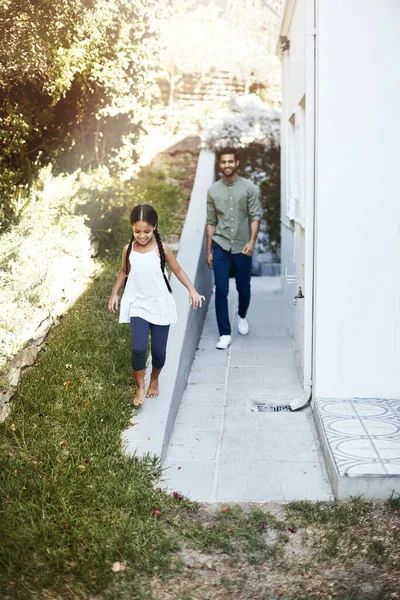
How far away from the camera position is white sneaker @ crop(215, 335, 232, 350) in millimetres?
7027

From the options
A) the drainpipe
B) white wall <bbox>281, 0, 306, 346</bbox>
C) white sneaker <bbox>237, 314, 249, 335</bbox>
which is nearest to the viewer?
the drainpipe

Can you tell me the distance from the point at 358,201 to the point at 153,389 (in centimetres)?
200

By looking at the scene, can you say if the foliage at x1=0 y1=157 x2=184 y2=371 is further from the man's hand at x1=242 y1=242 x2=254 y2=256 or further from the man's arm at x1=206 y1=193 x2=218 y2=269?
the man's hand at x1=242 y1=242 x2=254 y2=256

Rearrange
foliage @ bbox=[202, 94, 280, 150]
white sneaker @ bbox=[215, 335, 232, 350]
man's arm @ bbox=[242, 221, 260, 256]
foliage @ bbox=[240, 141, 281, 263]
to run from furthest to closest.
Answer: foliage @ bbox=[202, 94, 280, 150] < foliage @ bbox=[240, 141, 281, 263] < white sneaker @ bbox=[215, 335, 232, 350] < man's arm @ bbox=[242, 221, 260, 256]

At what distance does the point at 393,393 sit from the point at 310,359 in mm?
676

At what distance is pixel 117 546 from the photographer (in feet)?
11.0

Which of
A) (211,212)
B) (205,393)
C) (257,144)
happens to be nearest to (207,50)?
(257,144)

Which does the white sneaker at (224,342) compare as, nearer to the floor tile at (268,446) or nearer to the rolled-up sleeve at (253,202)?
the rolled-up sleeve at (253,202)

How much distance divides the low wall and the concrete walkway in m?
0.16

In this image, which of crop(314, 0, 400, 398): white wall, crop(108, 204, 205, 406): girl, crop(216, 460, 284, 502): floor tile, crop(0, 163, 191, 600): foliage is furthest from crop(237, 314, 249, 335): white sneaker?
crop(216, 460, 284, 502): floor tile

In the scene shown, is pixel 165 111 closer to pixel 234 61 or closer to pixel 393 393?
pixel 234 61

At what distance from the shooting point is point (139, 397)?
4.79 meters

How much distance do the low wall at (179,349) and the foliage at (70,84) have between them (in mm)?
Answer: 1567

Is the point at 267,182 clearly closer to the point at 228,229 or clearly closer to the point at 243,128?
the point at 243,128
